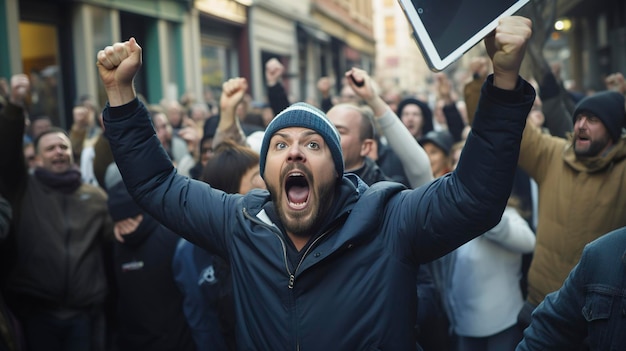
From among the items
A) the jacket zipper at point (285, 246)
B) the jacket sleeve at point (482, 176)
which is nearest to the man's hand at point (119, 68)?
the jacket zipper at point (285, 246)

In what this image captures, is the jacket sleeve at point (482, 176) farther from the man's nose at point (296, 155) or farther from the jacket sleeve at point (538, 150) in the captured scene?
the jacket sleeve at point (538, 150)

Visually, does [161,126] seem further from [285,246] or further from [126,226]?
[285,246]

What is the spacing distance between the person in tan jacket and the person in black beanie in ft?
6.79

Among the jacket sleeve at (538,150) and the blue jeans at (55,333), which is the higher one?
Answer: the jacket sleeve at (538,150)

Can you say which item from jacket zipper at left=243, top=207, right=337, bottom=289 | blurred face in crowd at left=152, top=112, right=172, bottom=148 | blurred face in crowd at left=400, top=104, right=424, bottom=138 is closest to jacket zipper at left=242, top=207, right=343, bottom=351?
jacket zipper at left=243, top=207, right=337, bottom=289

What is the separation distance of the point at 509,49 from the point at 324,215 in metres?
0.82

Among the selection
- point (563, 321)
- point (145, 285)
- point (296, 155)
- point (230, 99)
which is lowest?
point (145, 285)

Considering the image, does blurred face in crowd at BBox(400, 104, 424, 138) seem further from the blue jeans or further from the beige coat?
the blue jeans

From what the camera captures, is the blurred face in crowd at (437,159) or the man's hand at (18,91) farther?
the blurred face in crowd at (437,159)

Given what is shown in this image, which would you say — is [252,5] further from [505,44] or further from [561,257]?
Answer: [505,44]

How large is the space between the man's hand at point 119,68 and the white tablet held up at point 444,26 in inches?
37.5

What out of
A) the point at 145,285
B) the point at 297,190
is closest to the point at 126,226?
the point at 145,285

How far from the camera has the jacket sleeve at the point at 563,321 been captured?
227 cm

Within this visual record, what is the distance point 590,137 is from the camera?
3840mm
